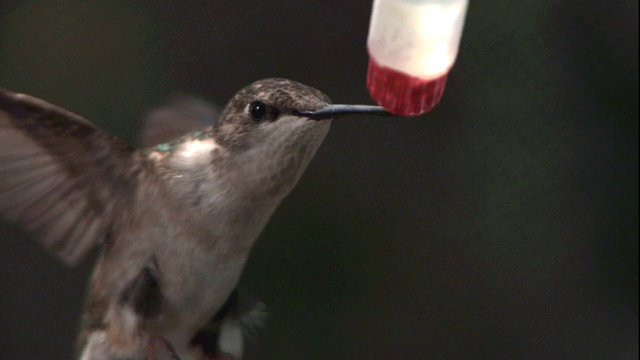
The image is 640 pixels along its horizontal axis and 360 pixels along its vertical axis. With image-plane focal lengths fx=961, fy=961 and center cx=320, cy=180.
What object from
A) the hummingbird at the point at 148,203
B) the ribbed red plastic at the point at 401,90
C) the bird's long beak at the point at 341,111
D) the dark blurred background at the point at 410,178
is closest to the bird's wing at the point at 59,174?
the hummingbird at the point at 148,203

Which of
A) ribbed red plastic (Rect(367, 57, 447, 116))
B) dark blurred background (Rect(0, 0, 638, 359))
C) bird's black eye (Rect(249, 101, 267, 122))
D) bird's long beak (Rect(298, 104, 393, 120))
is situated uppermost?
ribbed red plastic (Rect(367, 57, 447, 116))

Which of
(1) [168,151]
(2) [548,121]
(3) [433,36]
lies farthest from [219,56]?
(3) [433,36]

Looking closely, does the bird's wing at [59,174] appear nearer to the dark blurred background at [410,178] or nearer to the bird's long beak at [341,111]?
the bird's long beak at [341,111]

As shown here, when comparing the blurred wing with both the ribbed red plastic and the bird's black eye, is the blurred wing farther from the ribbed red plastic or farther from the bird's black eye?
the ribbed red plastic

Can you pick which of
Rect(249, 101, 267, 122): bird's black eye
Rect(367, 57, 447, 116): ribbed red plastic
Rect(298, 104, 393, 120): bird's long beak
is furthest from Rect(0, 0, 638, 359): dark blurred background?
Rect(367, 57, 447, 116): ribbed red plastic

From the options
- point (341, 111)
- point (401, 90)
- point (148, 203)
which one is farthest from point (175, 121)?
point (401, 90)

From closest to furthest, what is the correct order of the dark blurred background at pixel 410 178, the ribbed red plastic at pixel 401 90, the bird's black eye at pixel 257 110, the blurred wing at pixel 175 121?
the ribbed red plastic at pixel 401 90 → the bird's black eye at pixel 257 110 → the blurred wing at pixel 175 121 → the dark blurred background at pixel 410 178

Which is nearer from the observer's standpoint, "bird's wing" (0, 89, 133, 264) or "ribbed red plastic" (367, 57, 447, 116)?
"ribbed red plastic" (367, 57, 447, 116)
